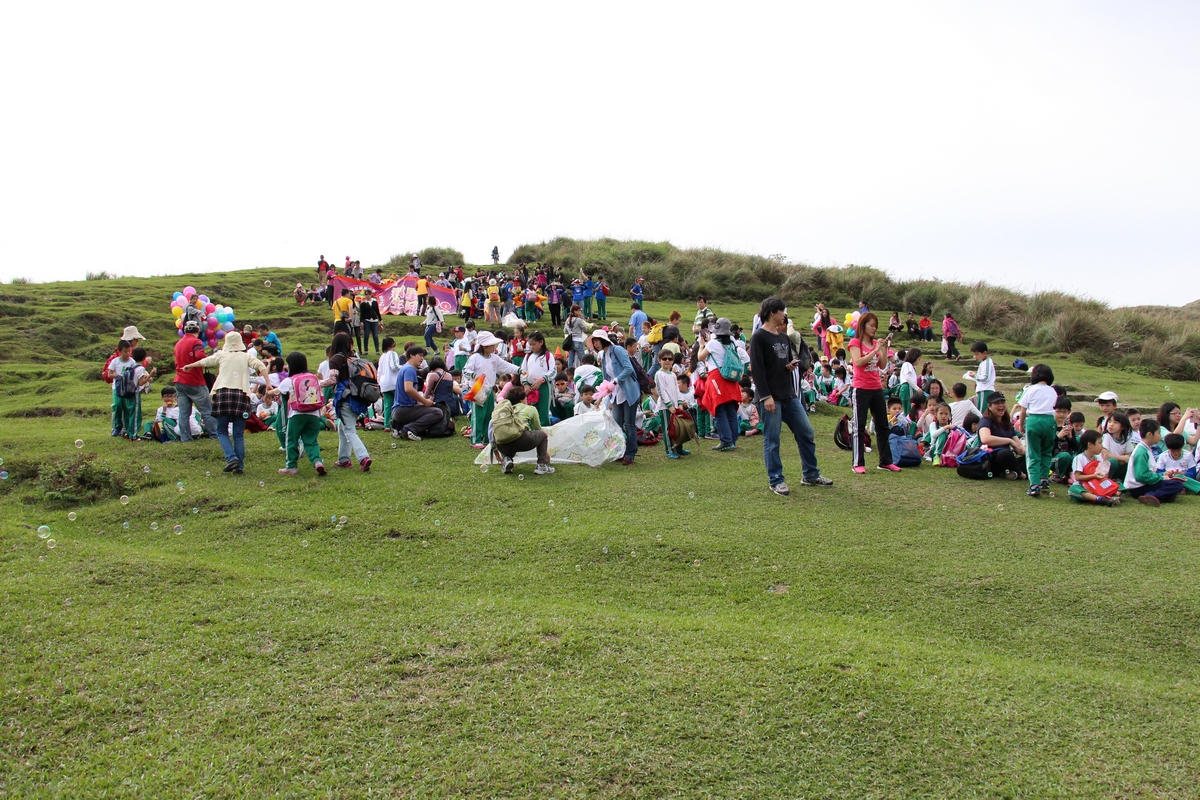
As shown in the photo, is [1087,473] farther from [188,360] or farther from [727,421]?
[188,360]

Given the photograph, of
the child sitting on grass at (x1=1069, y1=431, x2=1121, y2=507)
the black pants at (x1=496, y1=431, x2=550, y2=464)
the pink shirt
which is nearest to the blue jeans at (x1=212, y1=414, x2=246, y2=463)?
the black pants at (x1=496, y1=431, x2=550, y2=464)

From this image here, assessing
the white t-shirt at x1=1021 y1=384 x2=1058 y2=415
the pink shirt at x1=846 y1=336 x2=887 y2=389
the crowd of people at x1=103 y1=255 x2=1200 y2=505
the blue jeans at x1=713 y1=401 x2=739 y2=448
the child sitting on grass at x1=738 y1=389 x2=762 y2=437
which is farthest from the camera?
the child sitting on grass at x1=738 y1=389 x2=762 y2=437

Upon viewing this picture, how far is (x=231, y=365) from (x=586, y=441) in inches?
165

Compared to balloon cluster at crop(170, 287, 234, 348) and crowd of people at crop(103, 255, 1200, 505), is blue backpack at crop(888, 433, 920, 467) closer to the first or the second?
crowd of people at crop(103, 255, 1200, 505)

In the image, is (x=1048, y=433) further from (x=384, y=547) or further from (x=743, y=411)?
(x=384, y=547)

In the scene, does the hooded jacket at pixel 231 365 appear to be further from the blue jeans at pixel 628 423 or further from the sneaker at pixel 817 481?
the sneaker at pixel 817 481

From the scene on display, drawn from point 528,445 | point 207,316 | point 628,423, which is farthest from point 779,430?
point 207,316

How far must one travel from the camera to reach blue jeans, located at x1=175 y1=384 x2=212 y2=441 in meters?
10.2

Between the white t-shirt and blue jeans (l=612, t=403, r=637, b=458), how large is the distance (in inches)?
172

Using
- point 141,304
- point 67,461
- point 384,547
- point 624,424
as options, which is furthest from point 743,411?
point 141,304

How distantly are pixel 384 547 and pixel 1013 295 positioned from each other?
30.6 meters

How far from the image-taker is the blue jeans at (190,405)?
10172 mm

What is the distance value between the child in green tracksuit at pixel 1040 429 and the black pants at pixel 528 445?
5204 millimetres

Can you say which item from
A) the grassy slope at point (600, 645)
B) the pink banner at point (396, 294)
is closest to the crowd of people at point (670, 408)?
the grassy slope at point (600, 645)
